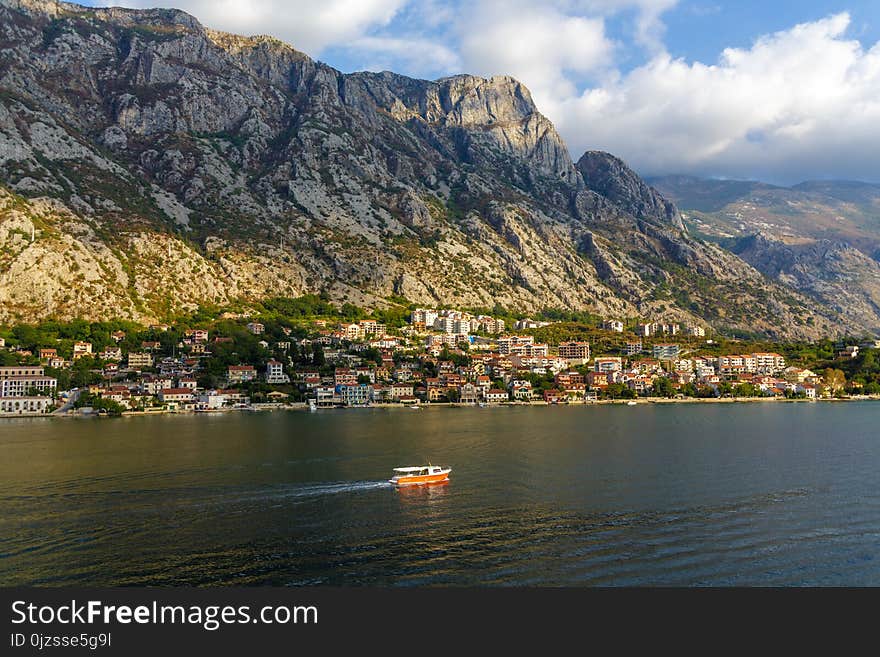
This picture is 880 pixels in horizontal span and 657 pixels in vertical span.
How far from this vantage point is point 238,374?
97.6m

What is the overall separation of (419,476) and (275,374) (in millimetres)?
69322

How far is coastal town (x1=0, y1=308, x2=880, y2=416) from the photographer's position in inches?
3462

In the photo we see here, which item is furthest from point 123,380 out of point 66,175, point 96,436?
point 66,175

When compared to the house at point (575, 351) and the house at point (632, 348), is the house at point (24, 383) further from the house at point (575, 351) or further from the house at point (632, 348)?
the house at point (632, 348)

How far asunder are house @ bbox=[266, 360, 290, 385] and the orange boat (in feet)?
215

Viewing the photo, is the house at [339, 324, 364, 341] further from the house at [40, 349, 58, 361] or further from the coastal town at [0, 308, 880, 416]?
the house at [40, 349, 58, 361]

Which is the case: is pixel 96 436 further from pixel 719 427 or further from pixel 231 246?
pixel 231 246

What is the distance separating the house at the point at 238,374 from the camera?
97.0 m

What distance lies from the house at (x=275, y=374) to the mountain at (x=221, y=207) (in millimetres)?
27968

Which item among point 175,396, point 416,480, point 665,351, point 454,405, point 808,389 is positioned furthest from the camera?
point 665,351

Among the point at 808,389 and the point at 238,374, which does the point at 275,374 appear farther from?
the point at 808,389

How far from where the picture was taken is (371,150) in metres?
186

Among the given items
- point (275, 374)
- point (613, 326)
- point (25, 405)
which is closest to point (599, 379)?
point (275, 374)

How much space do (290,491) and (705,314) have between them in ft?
570
